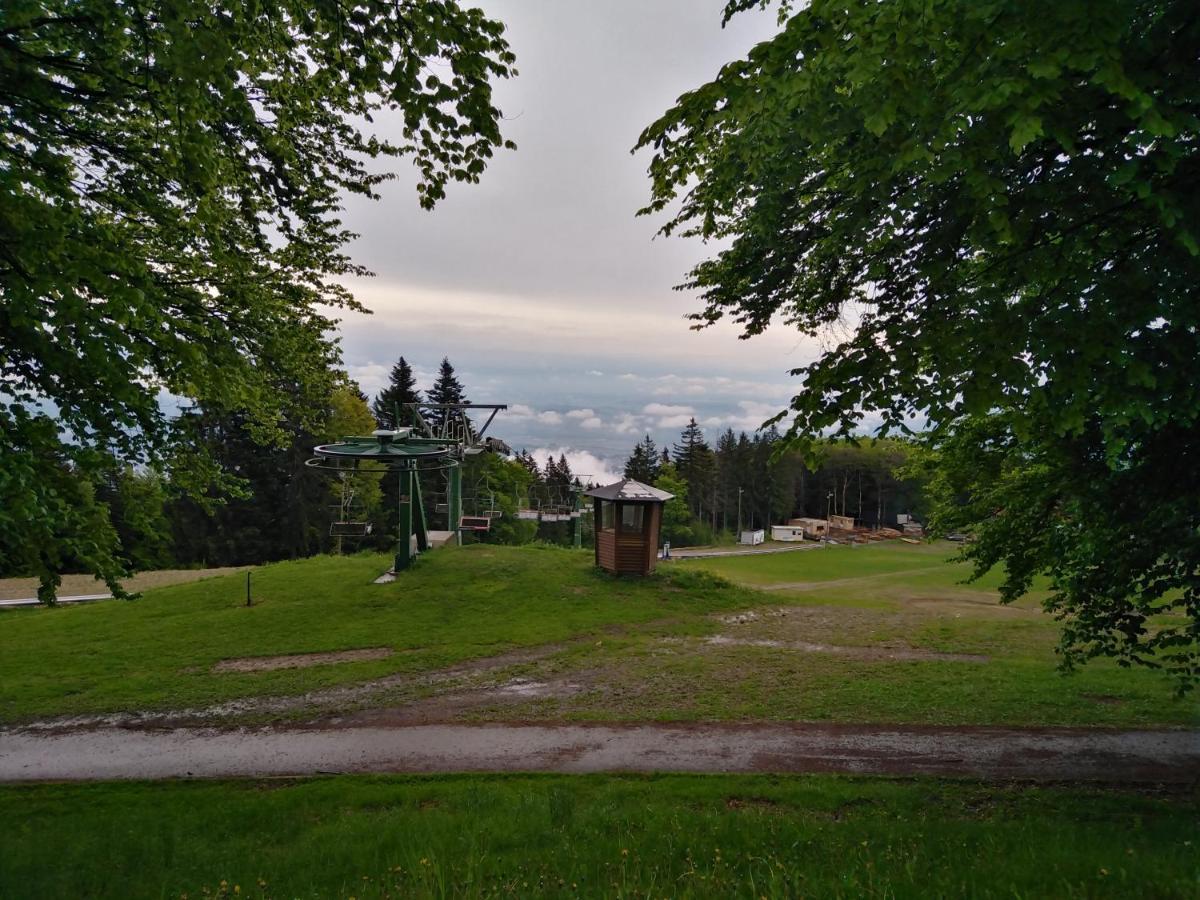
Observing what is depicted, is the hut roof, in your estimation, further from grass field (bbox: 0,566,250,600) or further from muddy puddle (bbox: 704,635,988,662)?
grass field (bbox: 0,566,250,600)

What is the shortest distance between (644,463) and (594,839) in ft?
241

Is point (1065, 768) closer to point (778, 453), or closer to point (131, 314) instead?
point (778, 453)

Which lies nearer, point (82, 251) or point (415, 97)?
point (415, 97)

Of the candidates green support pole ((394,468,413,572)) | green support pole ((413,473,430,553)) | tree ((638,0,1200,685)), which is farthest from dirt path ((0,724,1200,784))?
green support pole ((413,473,430,553))

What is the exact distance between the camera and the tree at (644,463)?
7315 cm

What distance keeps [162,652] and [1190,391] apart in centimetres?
A: 1708

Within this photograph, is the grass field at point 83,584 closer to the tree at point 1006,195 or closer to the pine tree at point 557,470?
the tree at point 1006,195

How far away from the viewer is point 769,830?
5.18 meters

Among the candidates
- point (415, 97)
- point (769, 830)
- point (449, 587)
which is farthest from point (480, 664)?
point (415, 97)

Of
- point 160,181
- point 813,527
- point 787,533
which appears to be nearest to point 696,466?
point 787,533

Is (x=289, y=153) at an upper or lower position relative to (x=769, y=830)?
upper

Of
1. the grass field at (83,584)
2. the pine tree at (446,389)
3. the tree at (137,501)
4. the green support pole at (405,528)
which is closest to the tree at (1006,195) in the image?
the tree at (137,501)

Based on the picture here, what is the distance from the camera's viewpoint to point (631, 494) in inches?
826

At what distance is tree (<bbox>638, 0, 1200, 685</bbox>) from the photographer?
3252 millimetres
